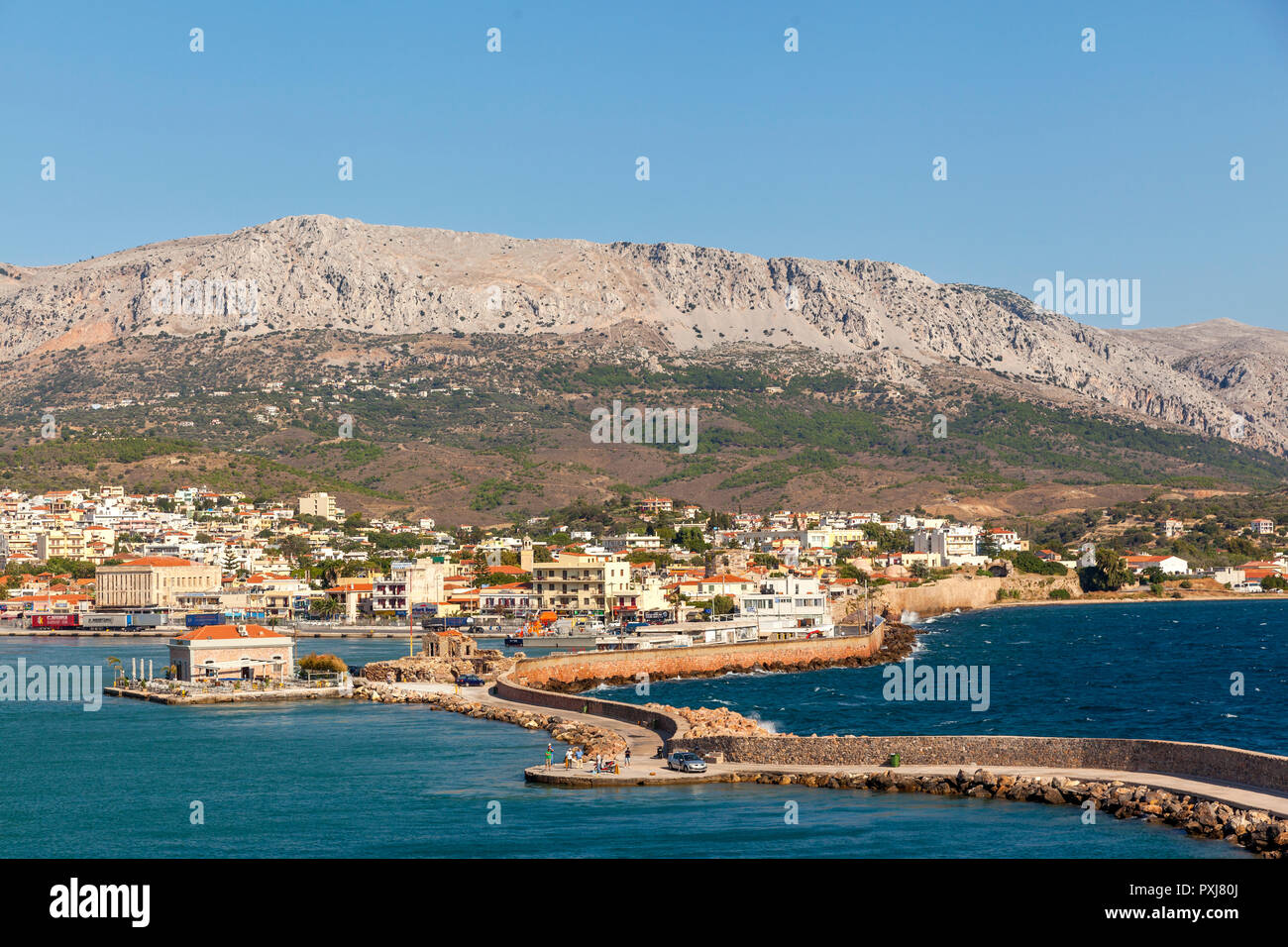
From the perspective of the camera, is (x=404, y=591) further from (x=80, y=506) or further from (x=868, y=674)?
(x=80, y=506)

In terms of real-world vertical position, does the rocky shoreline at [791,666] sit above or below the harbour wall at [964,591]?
below

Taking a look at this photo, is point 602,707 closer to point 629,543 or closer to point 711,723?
point 711,723

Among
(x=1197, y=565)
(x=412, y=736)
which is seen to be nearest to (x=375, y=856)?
(x=412, y=736)

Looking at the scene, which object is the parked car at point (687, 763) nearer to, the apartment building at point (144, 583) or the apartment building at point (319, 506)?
the apartment building at point (144, 583)

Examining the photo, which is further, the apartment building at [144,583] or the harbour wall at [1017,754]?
the apartment building at [144,583]

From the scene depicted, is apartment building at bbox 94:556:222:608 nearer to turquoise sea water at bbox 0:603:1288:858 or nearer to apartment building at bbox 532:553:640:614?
apartment building at bbox 532:553:640:614

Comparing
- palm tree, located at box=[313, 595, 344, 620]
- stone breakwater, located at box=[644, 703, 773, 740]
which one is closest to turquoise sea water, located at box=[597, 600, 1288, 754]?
stone breakwater, located at box=[644, 703, 773, 740]

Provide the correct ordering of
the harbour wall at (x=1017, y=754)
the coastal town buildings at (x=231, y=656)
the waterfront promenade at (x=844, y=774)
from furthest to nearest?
the coastal town buildings at (x=231, y=656) → the harbour wall at (x=1017, y=754) → the waterfront promenade at (x=844, y=774)

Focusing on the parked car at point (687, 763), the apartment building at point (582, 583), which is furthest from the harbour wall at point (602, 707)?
the apartment building at point (582, 583)
